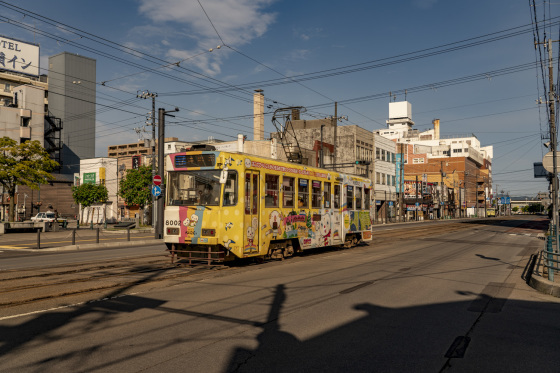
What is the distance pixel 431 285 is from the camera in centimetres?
1092

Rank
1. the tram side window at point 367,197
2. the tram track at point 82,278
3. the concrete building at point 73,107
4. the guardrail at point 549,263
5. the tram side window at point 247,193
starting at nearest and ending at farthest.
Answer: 1. the tram track at point 82,278
2. the guardrail at point 549,263
3. the tram side window at point 247,193
4. the tram side window at point 367,197
5. the concrete building at point 73,107

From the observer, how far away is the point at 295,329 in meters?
6.69

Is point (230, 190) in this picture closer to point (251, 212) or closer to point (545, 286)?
point (251, 212)

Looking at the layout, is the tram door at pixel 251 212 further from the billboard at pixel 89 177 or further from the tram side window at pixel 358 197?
the billboard at pixel 89 177

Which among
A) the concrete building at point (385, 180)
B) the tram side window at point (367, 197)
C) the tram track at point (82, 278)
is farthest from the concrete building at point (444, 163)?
the tram track at point (82, 278)

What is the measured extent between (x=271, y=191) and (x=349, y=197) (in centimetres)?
645

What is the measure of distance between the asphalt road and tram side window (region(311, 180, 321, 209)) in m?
5.36

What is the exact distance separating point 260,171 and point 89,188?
45.4 meters

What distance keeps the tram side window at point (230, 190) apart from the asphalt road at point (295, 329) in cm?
211

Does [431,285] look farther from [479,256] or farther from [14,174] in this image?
[14,174]

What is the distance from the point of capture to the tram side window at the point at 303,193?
15594 millimetres

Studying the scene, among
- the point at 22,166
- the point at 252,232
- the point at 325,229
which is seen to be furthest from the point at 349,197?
the point at 22,166

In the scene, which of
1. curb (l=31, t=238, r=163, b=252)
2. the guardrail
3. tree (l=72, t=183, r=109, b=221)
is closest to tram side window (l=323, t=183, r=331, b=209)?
the guardrail

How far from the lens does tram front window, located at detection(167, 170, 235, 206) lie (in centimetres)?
1256
